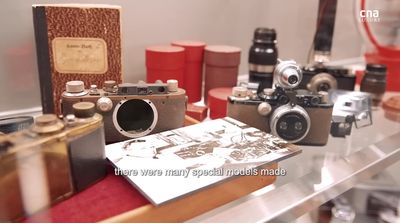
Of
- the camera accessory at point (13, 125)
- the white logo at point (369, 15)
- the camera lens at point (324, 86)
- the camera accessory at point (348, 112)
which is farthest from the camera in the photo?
the white logo at point (369, 15)

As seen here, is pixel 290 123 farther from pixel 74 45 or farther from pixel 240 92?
pixel 74 45

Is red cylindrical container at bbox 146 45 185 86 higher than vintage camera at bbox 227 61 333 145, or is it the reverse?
red cylindrical container at bbox 146 45 185 86

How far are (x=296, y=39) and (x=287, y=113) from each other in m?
0.45

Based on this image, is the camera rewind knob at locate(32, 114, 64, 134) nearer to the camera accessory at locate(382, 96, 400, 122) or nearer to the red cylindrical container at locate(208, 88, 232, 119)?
the red cylindrical container at locate(208, 88, 232, 119)

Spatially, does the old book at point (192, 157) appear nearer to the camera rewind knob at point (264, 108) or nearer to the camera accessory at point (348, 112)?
the camera rewind knob at point (264, 108)

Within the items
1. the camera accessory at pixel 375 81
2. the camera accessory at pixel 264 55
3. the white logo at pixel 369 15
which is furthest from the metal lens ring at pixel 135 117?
the white logo at pixel 369 15

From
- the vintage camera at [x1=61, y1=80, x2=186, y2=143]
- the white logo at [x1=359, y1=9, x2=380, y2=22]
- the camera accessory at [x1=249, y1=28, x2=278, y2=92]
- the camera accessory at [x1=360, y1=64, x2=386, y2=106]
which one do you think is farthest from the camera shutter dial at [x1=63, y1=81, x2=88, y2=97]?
the white logo at [x1=359, y1=9, x2=380, y2=22]

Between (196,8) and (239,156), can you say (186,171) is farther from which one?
(196,8)

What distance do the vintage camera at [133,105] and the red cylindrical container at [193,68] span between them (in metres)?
0.18

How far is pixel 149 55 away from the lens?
1.78ft

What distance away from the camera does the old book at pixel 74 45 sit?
0.44 m

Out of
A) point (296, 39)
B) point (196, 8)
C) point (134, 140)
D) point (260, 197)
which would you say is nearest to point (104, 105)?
point (134, 140)

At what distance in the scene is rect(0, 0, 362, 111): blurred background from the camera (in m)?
0.51

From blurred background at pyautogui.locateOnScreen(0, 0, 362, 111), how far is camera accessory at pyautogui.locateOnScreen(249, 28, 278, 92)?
5.3 inches
